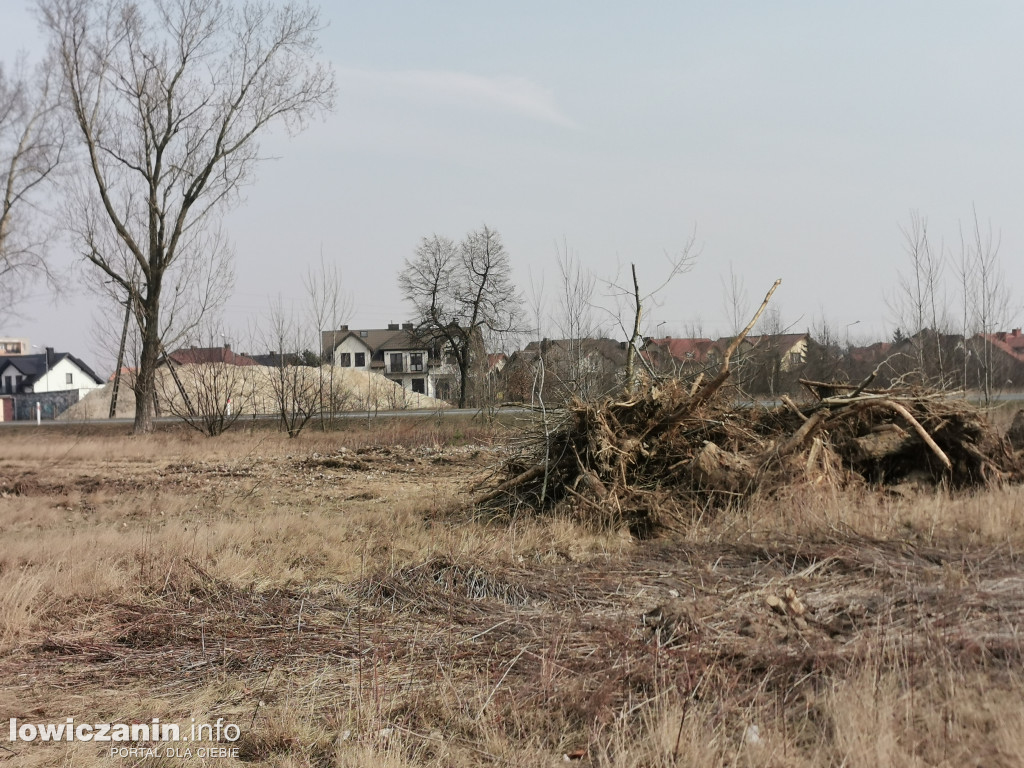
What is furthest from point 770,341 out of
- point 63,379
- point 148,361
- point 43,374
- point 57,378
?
point 63,379

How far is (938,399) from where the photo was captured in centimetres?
951

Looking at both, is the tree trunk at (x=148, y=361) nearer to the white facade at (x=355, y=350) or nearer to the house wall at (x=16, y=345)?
the white facade at (x=355, y=350)

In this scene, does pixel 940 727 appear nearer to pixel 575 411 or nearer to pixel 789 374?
pixel 575 411

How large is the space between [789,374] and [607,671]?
22.9 meters

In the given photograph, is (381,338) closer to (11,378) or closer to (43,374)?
(43,374)

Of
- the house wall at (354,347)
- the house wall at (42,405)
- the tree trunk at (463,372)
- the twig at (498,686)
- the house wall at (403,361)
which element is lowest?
the twig at (498,686)

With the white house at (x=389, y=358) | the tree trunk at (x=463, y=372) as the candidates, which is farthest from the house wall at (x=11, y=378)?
the tree trunk at (x=463, y=372)

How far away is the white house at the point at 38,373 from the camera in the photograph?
6912 centimetres

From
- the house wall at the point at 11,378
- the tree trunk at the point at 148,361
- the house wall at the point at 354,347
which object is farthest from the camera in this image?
the house wall at the point at 354,347

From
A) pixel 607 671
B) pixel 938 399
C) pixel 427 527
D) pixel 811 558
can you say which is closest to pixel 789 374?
pixel 938 399

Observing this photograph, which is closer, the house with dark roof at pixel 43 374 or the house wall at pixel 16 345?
the house with dark roof at pixel 43 374

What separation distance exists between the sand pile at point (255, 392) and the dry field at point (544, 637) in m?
16.7

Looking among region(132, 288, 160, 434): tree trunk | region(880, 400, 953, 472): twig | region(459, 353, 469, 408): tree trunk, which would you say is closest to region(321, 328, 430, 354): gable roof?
region(459, 353, 469, 408): tree trunk

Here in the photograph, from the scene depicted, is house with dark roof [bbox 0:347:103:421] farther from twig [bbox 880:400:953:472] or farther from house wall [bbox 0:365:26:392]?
twig [bbox 880:400:953:472]
